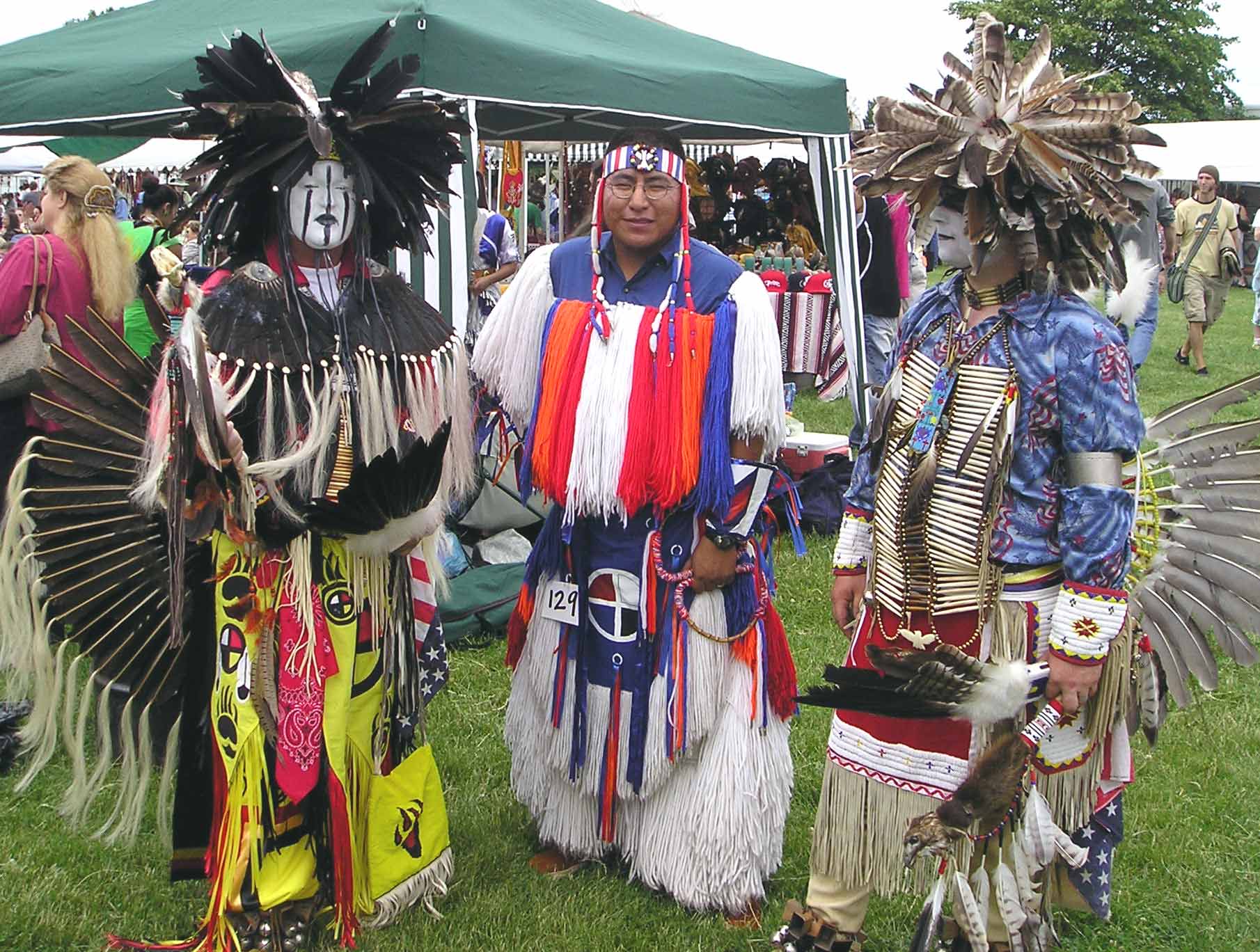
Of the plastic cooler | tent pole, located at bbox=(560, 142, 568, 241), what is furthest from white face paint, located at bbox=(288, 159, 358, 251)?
tent pole, located at bbox=(560, 142, 568, 241)

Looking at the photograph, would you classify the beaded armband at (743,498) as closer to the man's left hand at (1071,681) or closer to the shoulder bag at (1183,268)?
the man's left hand at (1071,681)

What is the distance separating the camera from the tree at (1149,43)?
148 feet

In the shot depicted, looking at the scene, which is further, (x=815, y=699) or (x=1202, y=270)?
(x=1202, y=270)

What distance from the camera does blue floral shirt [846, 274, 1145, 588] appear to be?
7.16ft

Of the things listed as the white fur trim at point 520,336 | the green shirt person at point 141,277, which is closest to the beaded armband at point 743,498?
the white fur trim at point 520,336

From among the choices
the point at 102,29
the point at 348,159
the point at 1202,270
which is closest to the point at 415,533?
the point at 348,159

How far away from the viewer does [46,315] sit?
418 centimetres

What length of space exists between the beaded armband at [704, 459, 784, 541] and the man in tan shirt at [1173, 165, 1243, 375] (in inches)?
370

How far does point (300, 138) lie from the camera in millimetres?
2545

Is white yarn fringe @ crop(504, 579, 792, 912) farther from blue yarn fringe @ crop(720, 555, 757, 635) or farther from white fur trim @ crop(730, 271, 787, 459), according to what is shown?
white fur trim @ crop(730, 271, 787, 459)

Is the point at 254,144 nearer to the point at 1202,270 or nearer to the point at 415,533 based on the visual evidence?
the point at 415,533

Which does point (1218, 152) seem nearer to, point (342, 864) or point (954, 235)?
point (954, 235)

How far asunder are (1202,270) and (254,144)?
10477mm

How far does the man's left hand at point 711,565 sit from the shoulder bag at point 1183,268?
931 cm
